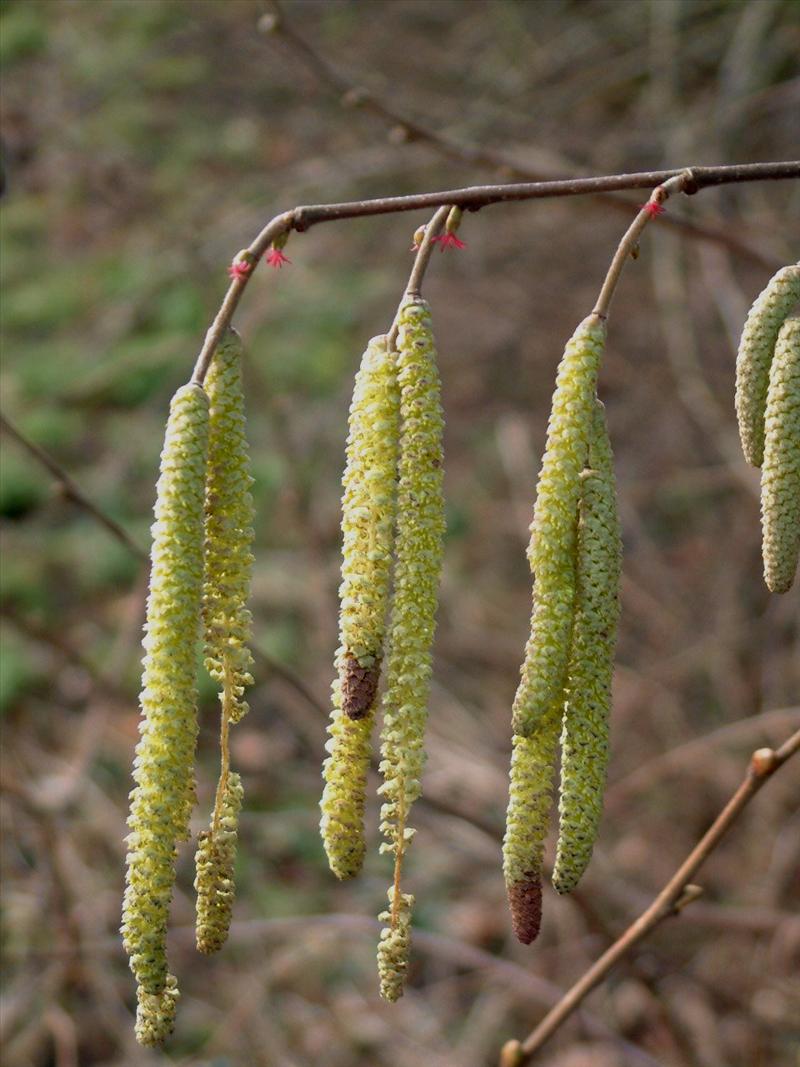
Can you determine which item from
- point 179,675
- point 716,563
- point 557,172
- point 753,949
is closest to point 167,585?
point 179,675

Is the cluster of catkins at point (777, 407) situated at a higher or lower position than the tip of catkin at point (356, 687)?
higher

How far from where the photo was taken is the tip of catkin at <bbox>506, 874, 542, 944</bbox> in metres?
1.09

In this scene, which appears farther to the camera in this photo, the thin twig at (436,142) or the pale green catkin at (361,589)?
the thin twig at (436,142)

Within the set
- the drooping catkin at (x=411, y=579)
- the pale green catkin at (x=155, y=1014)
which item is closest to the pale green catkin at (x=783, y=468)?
the drooping catkin at (x=411, y=579)

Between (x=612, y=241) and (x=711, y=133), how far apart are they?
73 cm

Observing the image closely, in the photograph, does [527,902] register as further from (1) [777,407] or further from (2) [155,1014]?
(1) [777,407]

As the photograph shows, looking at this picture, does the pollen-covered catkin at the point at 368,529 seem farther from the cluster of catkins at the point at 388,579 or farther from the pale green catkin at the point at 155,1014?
the pale green catkin at the point at 155,1014

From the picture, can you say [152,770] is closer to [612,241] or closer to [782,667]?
[782,667]

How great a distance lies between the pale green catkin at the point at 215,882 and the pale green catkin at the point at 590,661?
275 mm

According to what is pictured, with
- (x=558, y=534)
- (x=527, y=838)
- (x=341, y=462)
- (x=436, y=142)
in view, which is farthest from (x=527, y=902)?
(x=341, y=462)

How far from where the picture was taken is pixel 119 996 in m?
3.24

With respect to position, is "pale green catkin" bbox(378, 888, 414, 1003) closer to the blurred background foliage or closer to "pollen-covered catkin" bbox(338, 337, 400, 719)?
"pollen-covered catkin" bbox(338, 337, 400, 719)

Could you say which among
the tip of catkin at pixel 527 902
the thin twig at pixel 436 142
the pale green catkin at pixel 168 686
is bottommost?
the tip of catkin at pixel 527 902

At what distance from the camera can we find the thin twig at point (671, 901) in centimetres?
136
